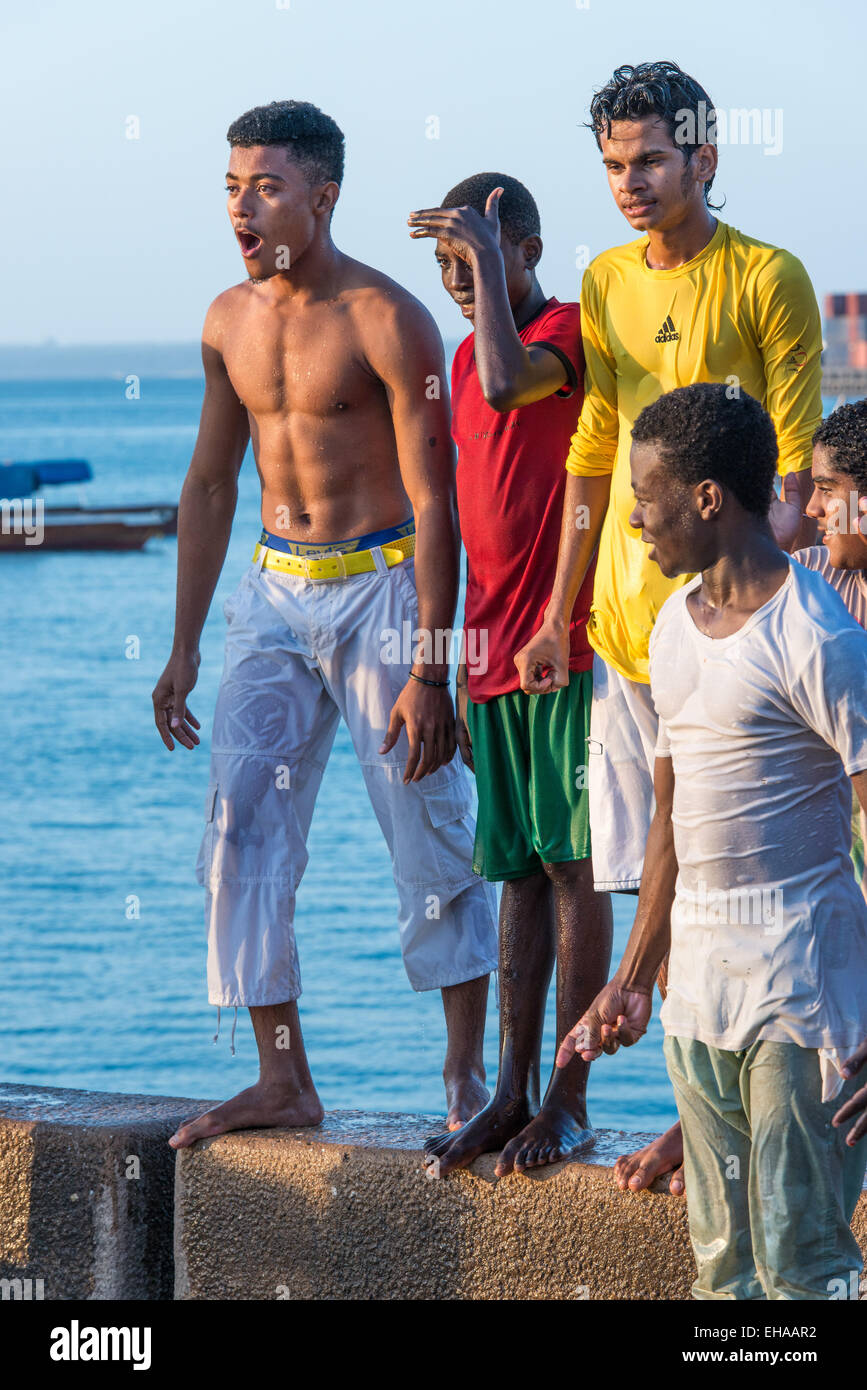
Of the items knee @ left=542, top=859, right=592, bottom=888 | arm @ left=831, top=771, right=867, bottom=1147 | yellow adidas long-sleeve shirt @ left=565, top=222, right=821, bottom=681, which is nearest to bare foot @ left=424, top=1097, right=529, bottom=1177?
knee @ left=542, top=859, right=592, bottom=888

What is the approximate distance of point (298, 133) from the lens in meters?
3.63

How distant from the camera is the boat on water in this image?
143 ft

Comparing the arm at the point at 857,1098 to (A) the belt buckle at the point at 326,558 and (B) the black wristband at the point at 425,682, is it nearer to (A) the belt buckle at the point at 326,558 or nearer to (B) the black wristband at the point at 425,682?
(B) the black wristband at the point at 425,682

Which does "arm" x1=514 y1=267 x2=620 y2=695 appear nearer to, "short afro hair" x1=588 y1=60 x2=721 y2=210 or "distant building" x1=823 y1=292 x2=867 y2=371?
"short afro hair" x1=588 y1=60 x2=721 y2=210

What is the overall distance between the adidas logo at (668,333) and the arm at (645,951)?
85 centimetres

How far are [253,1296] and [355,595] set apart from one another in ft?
4.65

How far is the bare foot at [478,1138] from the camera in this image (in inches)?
130

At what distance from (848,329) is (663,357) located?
75796mm

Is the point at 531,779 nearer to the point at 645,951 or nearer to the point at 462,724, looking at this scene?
the point at 462,724

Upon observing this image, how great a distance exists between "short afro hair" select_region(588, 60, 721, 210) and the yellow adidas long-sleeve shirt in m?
0.19

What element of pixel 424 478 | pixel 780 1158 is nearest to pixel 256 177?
pixel 424 478

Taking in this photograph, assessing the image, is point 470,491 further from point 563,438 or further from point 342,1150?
point 342,1150

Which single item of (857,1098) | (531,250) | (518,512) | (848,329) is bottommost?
(857,1098)

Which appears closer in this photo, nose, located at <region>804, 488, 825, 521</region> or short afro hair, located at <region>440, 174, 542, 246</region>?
nose, located at <region>804, 488, 825, 521</region>
